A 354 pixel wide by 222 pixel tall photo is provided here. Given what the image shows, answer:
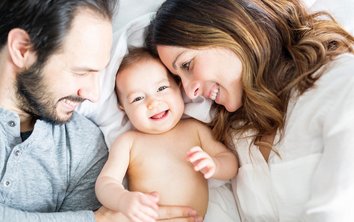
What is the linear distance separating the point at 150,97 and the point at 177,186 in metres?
0.29

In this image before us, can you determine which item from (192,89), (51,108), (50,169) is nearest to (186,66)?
(192,89)

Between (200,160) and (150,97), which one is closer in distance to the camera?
(200,160)

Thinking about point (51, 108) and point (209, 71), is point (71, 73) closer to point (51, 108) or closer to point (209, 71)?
point (51, 108)

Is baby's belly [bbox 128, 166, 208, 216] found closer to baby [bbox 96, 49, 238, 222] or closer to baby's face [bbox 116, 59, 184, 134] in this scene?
baby [bbox 96, 49, 238, 222]

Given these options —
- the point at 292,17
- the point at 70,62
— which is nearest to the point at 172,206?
the point at 70,62

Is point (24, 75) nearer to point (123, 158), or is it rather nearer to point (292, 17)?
point (123, 158)

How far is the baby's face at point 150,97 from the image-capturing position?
1.44m

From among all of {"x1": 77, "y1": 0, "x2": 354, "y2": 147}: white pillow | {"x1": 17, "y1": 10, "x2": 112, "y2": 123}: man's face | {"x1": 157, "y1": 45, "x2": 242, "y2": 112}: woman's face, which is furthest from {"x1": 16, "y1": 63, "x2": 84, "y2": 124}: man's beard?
{"x1": 157, "y1": 45, "x2": 242, "y2": 112}: woman's face

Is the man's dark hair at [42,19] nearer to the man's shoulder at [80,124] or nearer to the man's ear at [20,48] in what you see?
the man's ear at [20,48]

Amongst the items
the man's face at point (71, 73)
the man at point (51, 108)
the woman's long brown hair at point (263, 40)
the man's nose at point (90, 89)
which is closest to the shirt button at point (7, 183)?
the man at point (51, 108)

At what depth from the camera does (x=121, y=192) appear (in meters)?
1.33

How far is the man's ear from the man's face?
0.08ft

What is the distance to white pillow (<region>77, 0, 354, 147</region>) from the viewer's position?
4.97ft

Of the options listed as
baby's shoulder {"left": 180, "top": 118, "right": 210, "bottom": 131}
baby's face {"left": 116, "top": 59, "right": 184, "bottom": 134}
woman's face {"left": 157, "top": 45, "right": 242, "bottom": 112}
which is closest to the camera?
woman's face {"left": 157, "top": 45, "right": 242, "bottom": 112}
